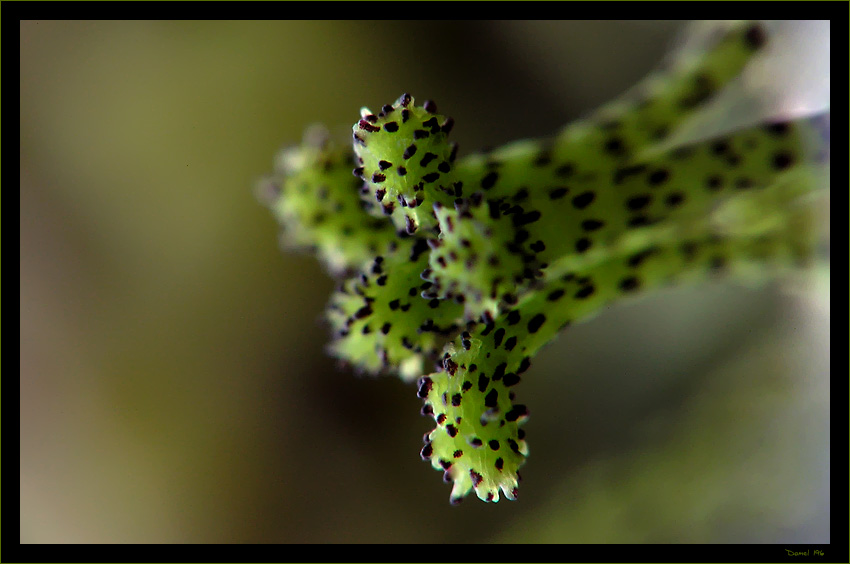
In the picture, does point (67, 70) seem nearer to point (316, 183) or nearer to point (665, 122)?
point (316, 183)

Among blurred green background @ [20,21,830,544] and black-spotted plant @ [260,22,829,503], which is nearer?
black-spotted plant @ [260,22,829,503]

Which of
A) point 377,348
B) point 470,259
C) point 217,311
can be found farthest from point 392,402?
point 470,259

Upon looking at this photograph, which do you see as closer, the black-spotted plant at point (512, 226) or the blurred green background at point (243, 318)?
the black-spotted plant at point (512, 226)

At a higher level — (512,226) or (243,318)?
(243,318)

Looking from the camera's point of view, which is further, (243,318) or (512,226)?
(243,318)
